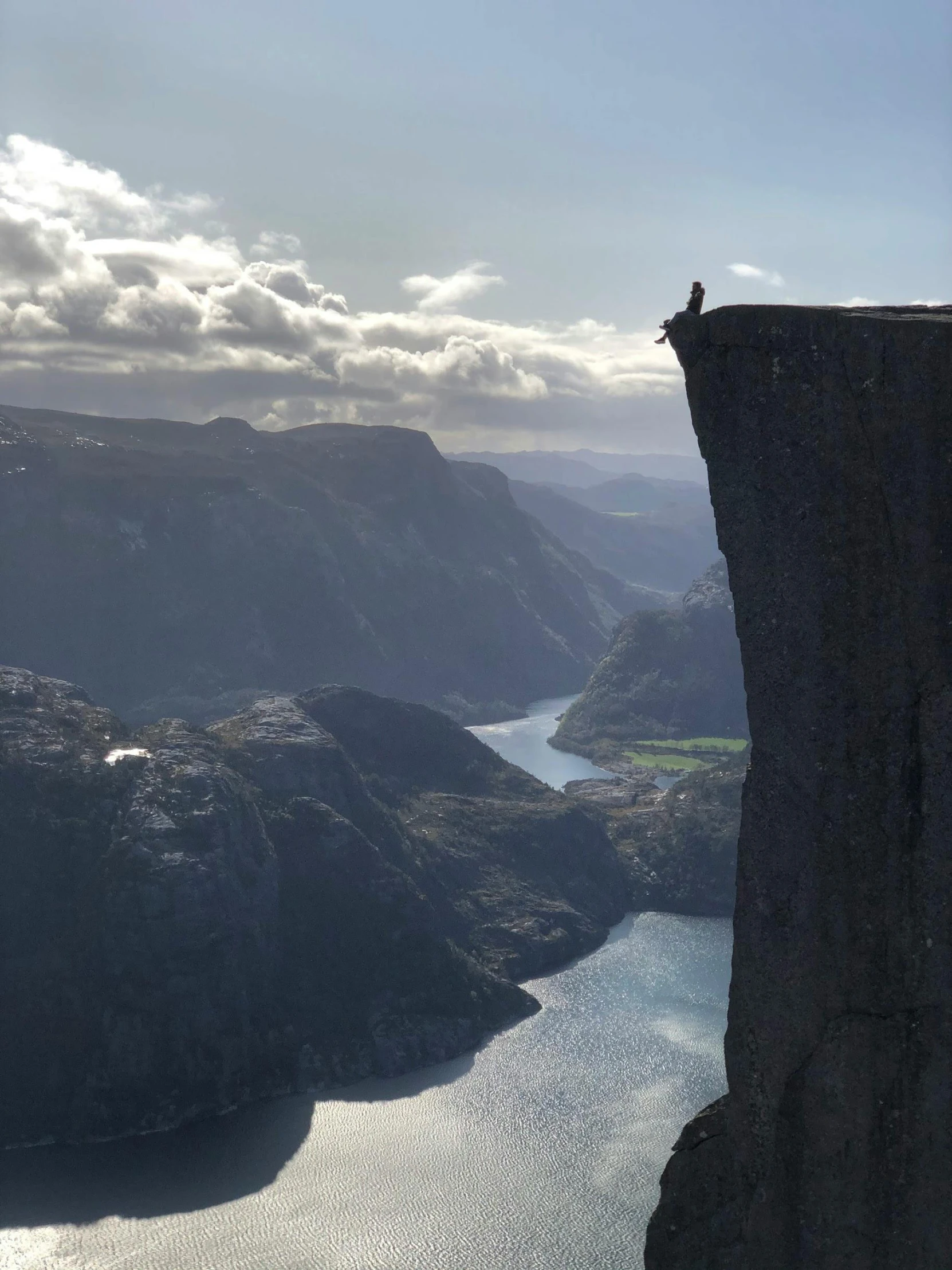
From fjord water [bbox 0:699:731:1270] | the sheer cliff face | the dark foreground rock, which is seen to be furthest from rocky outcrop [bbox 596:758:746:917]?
the sheer cliff face

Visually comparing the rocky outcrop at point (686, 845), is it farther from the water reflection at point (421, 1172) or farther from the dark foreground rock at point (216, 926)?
the water reflection at point (421, 1172)

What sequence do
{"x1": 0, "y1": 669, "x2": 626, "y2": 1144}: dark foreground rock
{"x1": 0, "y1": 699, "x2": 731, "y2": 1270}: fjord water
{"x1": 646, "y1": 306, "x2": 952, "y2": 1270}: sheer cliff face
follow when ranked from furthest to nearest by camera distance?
{"x1": 0, "y1": 669, "x2": 626, "y2": 1144}: dark foreground rock → {"x1": 0, "y1": 699, "x2": 731, "y2": 1270}: fjord water → {"x1": 646, "y1": 306, "x2": 952, "y2": 1270}: sheer cliff face

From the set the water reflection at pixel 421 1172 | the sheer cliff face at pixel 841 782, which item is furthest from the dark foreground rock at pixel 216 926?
the sheer cliff face at pixel 841 782

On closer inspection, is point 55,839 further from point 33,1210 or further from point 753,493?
point 753,493

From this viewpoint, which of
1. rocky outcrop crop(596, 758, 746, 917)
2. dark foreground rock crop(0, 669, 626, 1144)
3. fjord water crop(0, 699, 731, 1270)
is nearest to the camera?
fjord water crop(0, 699, 731, 1270)

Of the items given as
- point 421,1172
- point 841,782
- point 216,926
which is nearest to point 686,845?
point 216,926

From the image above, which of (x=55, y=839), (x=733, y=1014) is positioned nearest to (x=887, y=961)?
(x=733, y=1014)

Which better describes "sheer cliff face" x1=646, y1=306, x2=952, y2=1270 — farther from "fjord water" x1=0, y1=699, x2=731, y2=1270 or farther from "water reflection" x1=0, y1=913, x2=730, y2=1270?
"fjord water" x1=0, y1=699, x2=731, y2=1270
